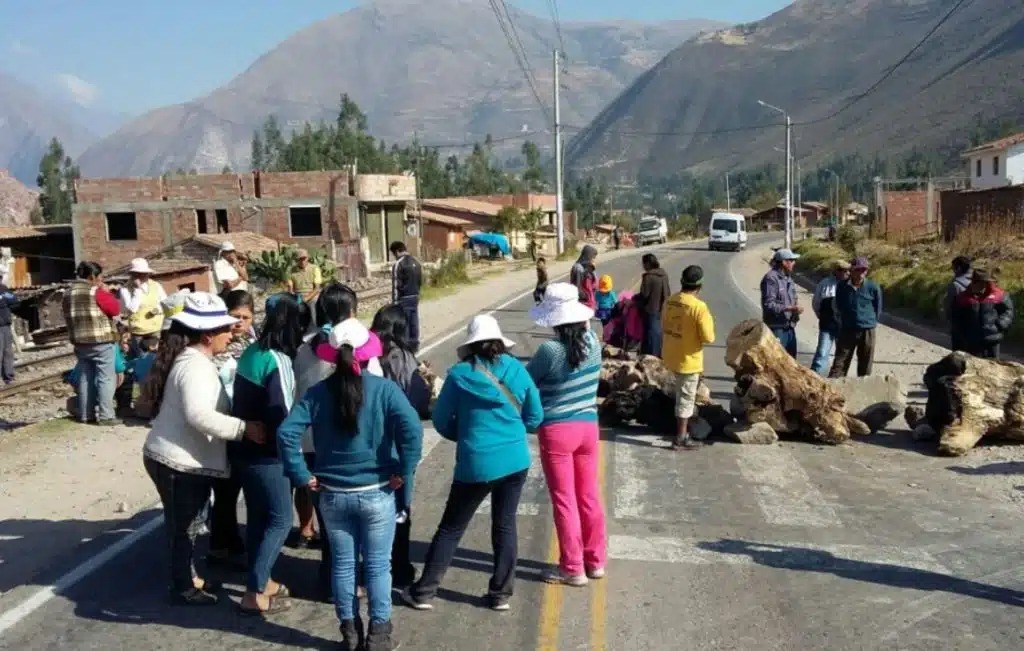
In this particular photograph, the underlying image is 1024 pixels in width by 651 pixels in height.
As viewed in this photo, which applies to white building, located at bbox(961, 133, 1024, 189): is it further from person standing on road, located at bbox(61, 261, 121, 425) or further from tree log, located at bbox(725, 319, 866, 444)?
person standing on road, located at bbox(61, 261, 121, 425)

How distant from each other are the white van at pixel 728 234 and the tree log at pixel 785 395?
52382 millimetres

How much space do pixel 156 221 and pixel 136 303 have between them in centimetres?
3956

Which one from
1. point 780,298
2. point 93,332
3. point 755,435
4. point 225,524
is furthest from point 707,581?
point 93,332

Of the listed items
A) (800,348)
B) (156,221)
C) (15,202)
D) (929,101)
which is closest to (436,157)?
(15,202)

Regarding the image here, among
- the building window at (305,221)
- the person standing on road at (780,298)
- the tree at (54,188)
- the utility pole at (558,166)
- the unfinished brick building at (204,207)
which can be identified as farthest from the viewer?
the tree at (54,188)

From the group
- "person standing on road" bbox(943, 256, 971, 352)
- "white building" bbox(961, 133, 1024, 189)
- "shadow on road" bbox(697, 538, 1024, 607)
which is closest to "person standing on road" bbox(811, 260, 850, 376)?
"person standing on road" bbox(943, 256, 971, 352)

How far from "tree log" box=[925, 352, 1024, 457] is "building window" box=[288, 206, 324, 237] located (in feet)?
135

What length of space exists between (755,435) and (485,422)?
4.92 m

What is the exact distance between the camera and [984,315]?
35.8ft

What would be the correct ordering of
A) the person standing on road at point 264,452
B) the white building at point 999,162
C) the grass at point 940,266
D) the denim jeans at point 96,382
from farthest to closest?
the white building at point 999,162
the grass at point 940,266
the denim jeans at point 96,382
the person standing on road at point 264,452

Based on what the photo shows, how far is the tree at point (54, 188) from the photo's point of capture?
111 meters

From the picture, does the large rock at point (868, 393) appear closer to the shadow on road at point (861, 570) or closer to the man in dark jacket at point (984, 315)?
the man in dark jacket at point (984, 315)

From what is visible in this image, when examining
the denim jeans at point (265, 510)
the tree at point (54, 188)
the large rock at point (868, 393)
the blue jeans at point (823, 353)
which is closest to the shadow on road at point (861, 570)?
the denim jeans at point (265, 510)

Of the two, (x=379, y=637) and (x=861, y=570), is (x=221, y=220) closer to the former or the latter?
(x=861, y=570)
